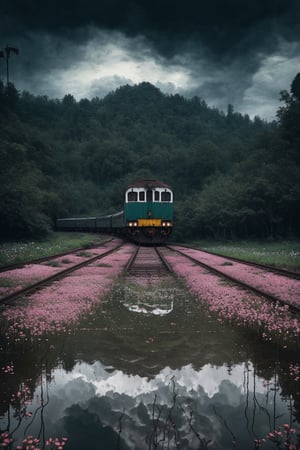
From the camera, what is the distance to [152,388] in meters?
3.76

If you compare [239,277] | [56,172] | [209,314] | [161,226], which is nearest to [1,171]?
[161,226]

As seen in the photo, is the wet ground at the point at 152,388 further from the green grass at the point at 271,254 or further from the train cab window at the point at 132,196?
the train cab window at the point at 132,196

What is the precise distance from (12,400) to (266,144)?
68.0 metres

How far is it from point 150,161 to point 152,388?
113277mm

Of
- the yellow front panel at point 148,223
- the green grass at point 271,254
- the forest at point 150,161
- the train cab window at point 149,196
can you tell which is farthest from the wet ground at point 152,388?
the forest at point 150,161

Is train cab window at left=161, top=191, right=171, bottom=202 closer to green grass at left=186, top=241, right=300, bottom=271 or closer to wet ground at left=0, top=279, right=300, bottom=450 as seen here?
green grass at left=186, top=241, right=300, bottom=271

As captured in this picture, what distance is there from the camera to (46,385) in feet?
12.6

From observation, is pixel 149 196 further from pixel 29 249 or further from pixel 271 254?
pixel 271 254

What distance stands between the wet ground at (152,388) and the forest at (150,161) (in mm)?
26181

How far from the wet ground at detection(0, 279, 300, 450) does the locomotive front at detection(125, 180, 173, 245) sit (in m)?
22.2

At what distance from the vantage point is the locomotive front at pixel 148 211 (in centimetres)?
2828

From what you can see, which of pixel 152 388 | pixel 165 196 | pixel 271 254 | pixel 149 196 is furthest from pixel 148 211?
pixel 152 388

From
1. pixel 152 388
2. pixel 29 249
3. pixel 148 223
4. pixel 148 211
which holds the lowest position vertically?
pixel 29 249

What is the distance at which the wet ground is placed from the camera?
2957 mm
